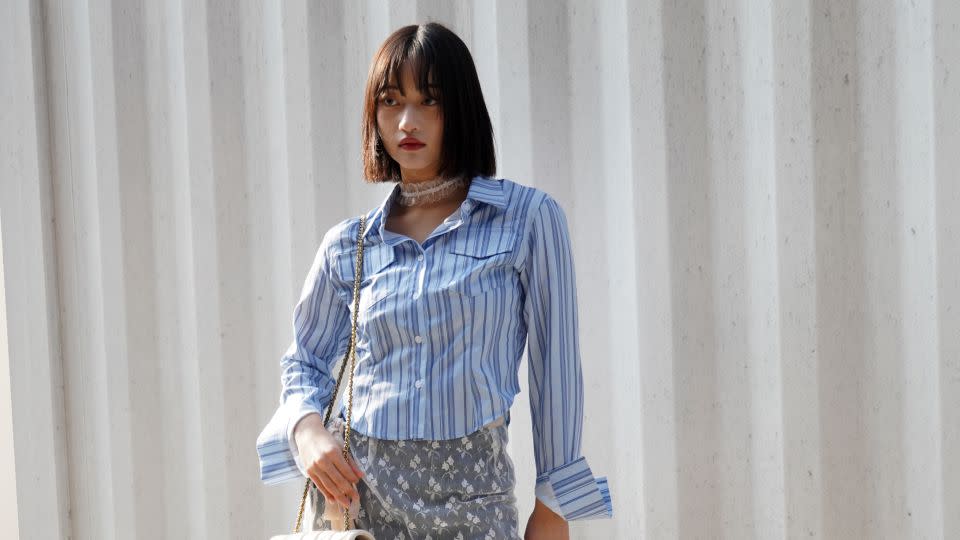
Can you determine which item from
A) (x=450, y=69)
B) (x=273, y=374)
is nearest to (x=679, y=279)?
(x=450, y=69)

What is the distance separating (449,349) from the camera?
219cm

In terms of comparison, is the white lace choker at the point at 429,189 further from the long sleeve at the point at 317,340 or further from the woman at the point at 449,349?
the long sleeve at the point at 317,340

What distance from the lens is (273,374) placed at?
3.29 meters

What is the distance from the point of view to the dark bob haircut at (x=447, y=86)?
222 centimetres

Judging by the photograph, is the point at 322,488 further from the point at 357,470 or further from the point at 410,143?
the point at 410,143

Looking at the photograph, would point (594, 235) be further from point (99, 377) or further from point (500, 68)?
point (99, 377)

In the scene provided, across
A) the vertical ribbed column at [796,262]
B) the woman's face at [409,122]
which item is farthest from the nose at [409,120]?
the vertical ribbed column at [796,262]

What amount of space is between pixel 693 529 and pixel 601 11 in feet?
4.28

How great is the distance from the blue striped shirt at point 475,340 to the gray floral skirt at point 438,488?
0.04 m

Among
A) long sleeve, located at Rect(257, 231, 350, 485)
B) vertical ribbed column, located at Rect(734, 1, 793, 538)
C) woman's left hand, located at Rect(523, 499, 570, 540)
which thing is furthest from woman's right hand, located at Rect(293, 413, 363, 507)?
vertical ribbed column, located at Rect(734, 1, 793, 538)

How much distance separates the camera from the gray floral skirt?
2.13 metres

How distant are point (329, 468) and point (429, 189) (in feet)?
2.07

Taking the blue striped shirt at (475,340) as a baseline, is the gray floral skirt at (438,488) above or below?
below

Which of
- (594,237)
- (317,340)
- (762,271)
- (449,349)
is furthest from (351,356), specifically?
(762,271)
